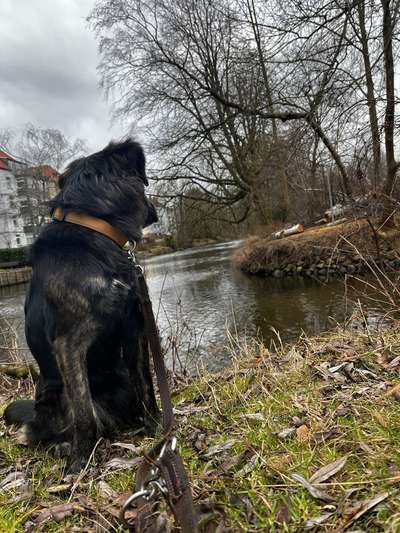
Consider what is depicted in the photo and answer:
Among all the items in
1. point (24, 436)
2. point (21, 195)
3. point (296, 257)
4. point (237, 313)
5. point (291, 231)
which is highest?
point (21, 195)

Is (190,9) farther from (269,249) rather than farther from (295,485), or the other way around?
(295,485)

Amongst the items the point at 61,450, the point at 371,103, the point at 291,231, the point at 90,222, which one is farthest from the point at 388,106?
the point at 291,231

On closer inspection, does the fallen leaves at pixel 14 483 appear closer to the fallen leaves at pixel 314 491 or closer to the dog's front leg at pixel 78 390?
the dog's front leg at pixel 78 390

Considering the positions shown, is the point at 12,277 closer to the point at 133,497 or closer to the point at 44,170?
the point at 44,170

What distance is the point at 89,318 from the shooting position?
2.11 meters

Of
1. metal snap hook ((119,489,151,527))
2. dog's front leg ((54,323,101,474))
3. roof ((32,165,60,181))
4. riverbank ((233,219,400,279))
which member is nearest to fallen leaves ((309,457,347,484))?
metal snap hook ((119,489,151,527))

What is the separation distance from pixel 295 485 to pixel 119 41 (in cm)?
1962

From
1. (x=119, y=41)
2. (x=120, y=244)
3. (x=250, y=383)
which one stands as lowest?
(x=250, y=383)

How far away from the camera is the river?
21.1 ft

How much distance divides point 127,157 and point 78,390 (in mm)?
1574

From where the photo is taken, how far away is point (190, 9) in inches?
678

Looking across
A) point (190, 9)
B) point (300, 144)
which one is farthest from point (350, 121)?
point (190, 9)

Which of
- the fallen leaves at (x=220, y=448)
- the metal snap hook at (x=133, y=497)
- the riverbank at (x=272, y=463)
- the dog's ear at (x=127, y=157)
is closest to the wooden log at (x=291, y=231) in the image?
the riverbank at (x=272, y=463)

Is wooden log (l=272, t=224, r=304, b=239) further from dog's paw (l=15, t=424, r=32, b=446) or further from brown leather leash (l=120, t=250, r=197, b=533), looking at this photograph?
brown leather leash (l=120, t=250, r=197, b=533)
